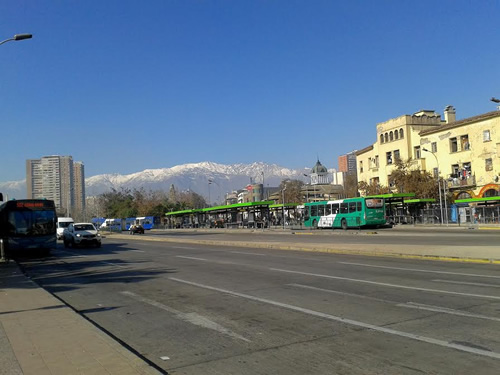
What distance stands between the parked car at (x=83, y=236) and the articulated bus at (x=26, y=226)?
580 cm

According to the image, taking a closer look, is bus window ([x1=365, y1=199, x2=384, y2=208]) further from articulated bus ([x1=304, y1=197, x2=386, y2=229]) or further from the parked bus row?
the parked bus row

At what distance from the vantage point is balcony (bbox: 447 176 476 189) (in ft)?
196

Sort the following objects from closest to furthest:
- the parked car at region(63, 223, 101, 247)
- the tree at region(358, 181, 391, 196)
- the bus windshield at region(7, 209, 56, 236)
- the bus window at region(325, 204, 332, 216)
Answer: the bus windshield at region(7, 209, 56, 236) → the parked car at region(63, 223, 101, 247) → the bus window at region(325, 204, 332, 216) → the tree at region(358, 181, 391, 196)

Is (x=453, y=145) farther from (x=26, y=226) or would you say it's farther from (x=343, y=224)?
(x=26, y=226)

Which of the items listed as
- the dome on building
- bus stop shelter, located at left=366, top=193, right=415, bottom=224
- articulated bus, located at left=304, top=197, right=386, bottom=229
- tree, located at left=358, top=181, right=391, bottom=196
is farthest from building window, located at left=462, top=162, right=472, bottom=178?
the dome on building

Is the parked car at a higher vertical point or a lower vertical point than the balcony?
lower

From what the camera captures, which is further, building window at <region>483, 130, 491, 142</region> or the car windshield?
building window at <region>483, 130, 491, 142</region>

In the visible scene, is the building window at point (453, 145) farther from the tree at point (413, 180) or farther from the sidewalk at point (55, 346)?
the sidewalk at point (55, 346)

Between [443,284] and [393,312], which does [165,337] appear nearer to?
[393,312]

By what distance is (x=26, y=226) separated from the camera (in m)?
24.4

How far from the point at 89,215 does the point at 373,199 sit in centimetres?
12631

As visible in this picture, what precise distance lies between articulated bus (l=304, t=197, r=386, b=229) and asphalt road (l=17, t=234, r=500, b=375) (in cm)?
3001

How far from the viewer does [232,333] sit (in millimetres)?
7242

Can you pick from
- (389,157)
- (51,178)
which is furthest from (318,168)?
(51,178)
